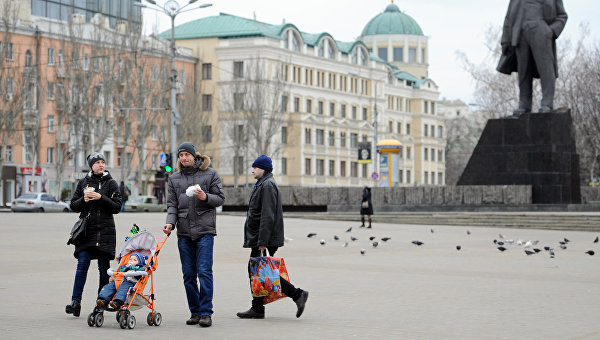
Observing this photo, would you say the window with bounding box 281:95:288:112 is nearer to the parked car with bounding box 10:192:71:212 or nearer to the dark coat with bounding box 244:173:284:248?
the parked car with bounding box 10:192:71:212

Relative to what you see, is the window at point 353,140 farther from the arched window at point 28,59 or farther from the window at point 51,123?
the arched window at point 28,59

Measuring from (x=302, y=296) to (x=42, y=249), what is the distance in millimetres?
11272

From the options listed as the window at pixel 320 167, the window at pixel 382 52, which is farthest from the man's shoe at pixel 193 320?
the window at pixel 382 52

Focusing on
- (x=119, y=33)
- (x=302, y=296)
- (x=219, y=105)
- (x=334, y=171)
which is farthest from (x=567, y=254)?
(x=334, y=171)

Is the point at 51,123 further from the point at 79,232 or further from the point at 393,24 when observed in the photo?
the point at 79,232

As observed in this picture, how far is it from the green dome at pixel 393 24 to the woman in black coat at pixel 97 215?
116297mm

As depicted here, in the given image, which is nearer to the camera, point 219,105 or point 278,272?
point 278,272

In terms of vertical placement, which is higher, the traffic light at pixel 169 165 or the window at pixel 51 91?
the window at pixel 51 91

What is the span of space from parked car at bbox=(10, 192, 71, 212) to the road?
3441cm

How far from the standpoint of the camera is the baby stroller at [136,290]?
30.3ft

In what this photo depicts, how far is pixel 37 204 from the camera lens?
56.1 meters

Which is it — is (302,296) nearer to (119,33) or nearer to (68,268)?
(68,268)

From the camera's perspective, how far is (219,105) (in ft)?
293

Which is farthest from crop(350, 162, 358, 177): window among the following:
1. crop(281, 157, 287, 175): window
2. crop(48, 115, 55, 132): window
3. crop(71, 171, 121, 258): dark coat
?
crop(71, 171, 121, 258): dark coat
